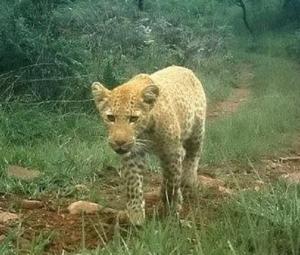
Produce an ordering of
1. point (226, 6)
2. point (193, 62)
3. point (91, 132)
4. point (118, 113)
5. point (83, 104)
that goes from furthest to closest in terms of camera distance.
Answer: point (226, 6), point (193, 62), point (83, 104), point (91, 132), point (118, 113)

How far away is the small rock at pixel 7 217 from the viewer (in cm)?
516

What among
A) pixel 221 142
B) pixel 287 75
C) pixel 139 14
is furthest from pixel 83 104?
pixel 139 14

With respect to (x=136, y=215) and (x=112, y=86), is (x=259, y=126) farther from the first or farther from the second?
(x=136, y=215)

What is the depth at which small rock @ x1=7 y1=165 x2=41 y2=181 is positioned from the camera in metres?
6.53

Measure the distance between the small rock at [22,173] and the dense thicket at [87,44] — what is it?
2.52 m

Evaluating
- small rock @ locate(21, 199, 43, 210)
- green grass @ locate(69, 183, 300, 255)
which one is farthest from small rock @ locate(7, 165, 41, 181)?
green grass @ locate(69, 183, 300, 255)

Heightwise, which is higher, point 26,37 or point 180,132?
point 180,132

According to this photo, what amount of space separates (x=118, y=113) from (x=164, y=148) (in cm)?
58

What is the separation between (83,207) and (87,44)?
718cm

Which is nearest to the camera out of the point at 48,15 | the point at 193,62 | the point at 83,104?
the point at 83,104

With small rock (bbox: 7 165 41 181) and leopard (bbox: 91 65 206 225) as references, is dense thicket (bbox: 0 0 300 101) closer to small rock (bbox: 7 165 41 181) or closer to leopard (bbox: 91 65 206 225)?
small rock (bbox: 7 165 41 181)

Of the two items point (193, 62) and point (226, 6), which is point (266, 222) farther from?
point (226, 6)

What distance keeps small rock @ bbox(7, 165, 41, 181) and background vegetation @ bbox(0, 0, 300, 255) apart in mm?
105

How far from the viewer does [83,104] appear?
10.1m
